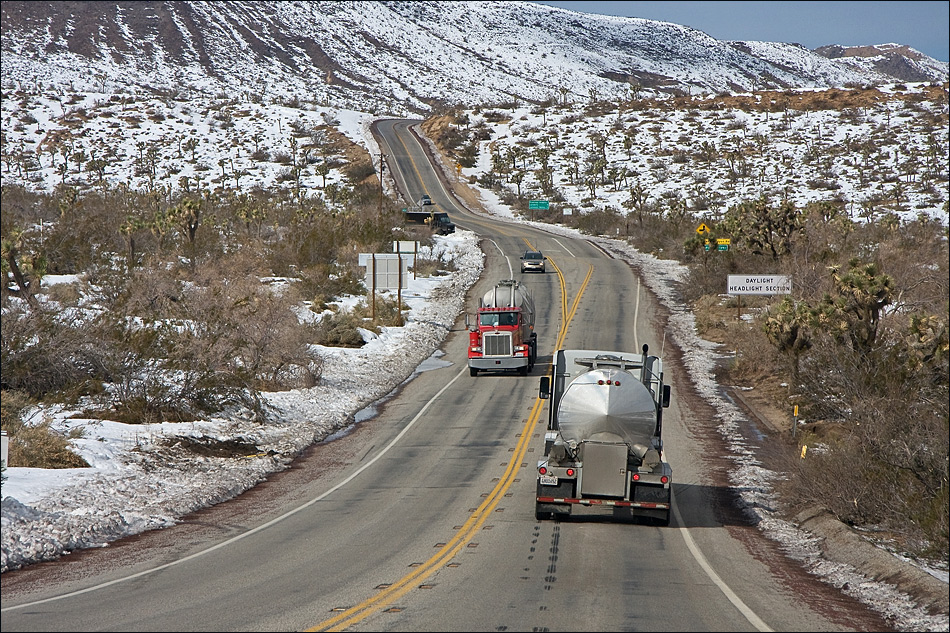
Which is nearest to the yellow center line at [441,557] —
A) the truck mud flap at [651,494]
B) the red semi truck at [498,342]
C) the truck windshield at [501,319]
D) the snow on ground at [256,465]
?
the truck mud flap at [651,494]

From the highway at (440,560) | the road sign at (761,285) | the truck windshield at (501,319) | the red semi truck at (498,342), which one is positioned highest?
the road sign at (761,285)

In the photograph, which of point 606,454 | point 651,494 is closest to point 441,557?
point 606,454

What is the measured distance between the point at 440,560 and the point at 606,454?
4.17 meters

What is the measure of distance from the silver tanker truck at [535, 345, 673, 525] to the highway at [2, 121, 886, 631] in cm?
58

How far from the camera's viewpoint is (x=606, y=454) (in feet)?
52.6

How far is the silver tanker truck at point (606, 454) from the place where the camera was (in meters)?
16.1

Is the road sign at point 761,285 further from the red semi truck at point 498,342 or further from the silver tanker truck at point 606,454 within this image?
the silver tanker truck at point 606,454

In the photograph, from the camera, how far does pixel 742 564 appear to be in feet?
45.3

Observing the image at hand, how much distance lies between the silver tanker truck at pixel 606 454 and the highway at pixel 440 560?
0.58 meters

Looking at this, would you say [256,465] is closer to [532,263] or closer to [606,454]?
[606,454]

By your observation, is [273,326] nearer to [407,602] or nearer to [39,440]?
[39,440]

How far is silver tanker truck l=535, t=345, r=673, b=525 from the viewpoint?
1606cm

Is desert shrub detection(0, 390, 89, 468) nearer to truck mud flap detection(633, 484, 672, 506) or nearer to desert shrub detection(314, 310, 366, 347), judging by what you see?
truck mud flap detection(633, 484, 672, 506)

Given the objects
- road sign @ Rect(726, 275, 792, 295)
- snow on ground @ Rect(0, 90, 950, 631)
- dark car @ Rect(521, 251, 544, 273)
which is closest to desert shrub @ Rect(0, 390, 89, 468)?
snow on ground @ Rect(0, 90, 950, 631)
